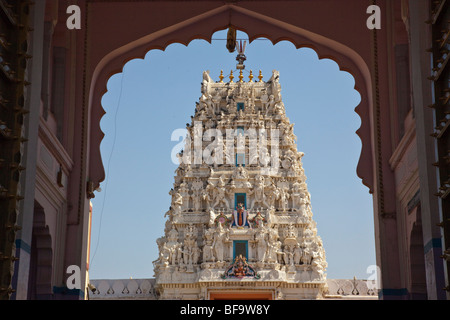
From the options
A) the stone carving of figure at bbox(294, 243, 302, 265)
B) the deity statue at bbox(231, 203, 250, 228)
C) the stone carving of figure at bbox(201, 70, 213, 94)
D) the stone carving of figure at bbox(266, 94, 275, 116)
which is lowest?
the stone carving of figure at bbox(294, 243, 302, 265)

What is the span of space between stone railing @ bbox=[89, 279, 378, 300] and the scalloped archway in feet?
63.3

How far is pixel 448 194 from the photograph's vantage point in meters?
6.10

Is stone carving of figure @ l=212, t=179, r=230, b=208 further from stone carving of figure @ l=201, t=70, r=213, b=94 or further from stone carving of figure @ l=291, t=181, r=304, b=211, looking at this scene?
stone carving of figure @ l=201, t=70, r=213, b=94

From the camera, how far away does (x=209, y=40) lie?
37.7 ft

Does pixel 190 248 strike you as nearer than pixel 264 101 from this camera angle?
Yes

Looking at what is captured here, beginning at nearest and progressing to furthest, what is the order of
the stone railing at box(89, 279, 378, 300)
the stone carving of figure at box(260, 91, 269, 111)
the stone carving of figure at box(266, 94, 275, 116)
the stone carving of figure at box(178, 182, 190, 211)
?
the stone railing at box(89, 279, 378, 300), the stone carving of figure at box(178, 182, 190, 211), the stone carving of figure at box(266, 94, 275, 116), the stone carving of figure at box(260, 91, 269, 111)

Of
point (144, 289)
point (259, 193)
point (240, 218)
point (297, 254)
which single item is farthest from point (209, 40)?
point (144, 289)

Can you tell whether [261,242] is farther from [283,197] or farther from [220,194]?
[220,194]

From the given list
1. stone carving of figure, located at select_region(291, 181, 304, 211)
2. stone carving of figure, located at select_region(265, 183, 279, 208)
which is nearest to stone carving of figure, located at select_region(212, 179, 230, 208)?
stone carving of figure, located at select_region(265, 183, 279, 208)

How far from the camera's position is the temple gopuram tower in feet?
94.2

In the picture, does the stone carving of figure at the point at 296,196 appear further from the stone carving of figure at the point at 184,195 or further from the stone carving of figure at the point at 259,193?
the stone carving of figure at the point at 184,195

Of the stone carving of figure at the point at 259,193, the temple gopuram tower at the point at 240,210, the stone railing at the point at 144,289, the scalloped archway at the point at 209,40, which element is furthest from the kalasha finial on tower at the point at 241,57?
the scalloped archway at the point at 209,40

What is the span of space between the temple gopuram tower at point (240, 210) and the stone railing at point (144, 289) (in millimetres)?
897

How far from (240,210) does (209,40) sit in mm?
18641
